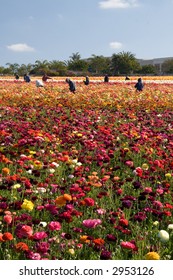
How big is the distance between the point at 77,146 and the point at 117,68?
97865mm

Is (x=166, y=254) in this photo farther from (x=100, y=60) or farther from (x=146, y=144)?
(x=100, y=60)

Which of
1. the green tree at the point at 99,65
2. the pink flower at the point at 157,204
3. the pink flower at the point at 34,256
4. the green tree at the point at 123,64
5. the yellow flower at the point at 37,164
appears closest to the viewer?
the pink flower at the point at 34,256

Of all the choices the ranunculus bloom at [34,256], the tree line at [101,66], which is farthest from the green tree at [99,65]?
the ranunculus bloom at [34,256]

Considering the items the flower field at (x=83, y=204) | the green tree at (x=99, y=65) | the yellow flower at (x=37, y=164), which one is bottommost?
the flower field at (x=83, y=204)

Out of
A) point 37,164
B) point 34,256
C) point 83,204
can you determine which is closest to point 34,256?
point 34,256

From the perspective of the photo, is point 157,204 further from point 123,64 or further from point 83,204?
point 123,64

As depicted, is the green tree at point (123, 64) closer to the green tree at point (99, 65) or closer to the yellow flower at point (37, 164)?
the green tree at point (99, 65)

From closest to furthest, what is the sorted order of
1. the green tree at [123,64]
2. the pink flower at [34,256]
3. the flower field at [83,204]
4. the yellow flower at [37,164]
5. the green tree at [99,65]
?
the pink flower at [34,256], the flower field at [83,204], the yellow flower at [37,164], the green tree at [123,64], the green tree at [99,65]

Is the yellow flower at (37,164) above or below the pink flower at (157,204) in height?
above

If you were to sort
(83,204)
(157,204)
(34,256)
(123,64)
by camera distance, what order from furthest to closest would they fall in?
(123,64) < (157,204) < (83,204) < (34,256)

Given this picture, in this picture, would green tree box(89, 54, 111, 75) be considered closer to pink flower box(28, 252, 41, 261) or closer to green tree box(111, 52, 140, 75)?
green tree box(111, 52, 140, 75)

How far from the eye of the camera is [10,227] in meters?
3.50

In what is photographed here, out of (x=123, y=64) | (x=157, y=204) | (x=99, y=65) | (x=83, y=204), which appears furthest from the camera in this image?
(x=99, y=65)
